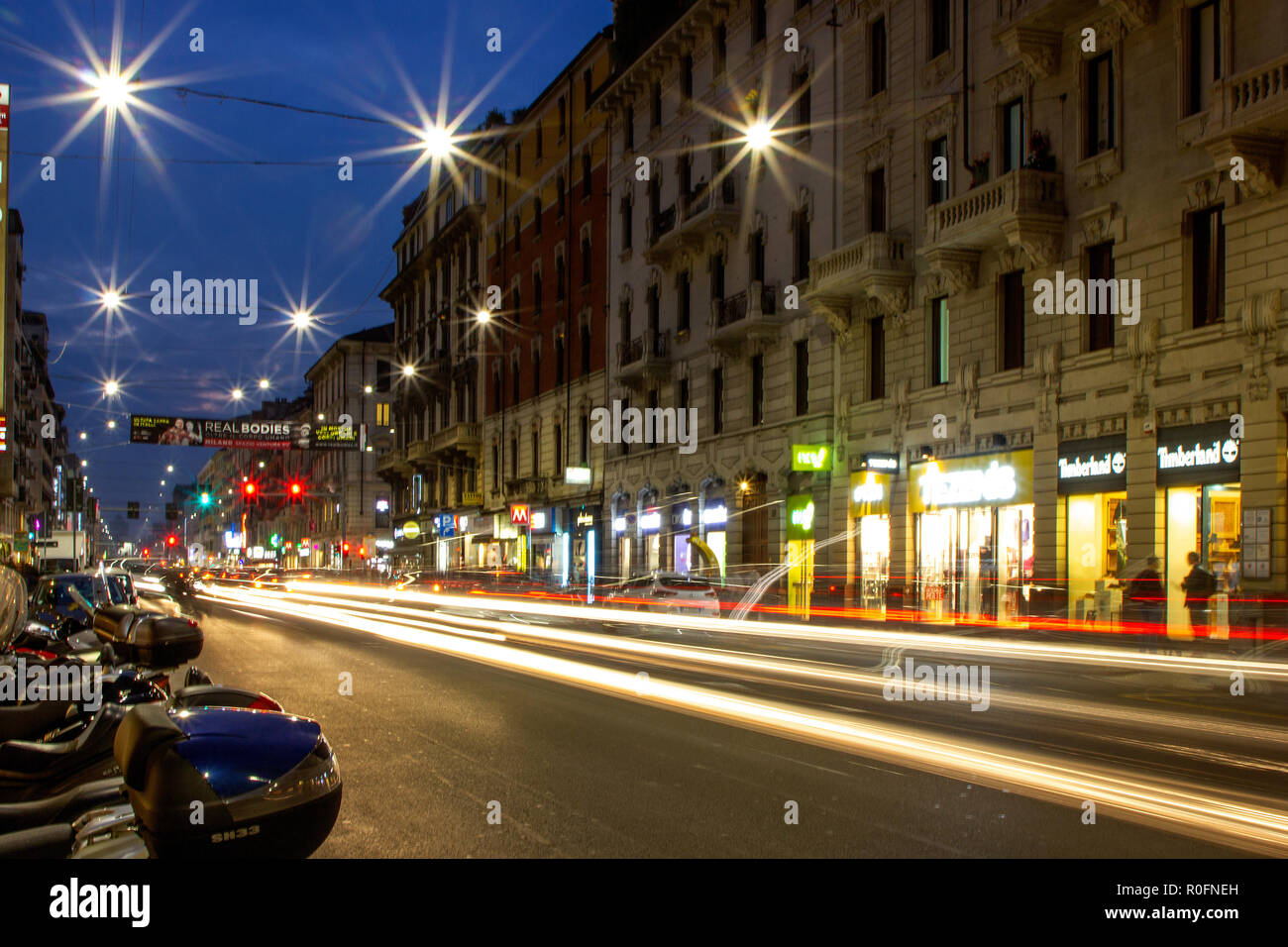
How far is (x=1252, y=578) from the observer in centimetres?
2002

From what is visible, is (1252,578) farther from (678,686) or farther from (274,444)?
(274,444)

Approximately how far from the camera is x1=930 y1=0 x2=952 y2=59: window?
28.2m

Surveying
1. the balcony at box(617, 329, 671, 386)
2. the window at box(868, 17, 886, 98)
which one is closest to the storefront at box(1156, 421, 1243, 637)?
the window at box(868, 17, 886, 98)

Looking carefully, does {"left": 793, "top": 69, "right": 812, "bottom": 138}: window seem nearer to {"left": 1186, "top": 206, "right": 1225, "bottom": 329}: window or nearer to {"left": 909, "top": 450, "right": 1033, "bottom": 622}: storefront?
{"left": 909, "top": 450, "right": 1033, "bottom": 622}: storefront

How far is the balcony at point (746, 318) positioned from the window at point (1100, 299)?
1176cm

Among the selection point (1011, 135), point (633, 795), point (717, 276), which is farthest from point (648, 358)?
point (633, 795)

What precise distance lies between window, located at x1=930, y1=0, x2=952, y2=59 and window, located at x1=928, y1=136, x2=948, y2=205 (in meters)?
2.03

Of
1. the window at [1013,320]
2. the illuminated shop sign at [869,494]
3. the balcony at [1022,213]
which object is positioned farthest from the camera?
the illuminated shop sign at [869,494]

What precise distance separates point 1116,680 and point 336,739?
1107 cm

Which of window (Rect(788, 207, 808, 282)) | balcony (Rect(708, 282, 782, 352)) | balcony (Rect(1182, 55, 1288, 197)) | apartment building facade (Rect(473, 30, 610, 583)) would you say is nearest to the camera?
balcony (Rect(1182, 55, 1288, 197))

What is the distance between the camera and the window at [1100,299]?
916 inches

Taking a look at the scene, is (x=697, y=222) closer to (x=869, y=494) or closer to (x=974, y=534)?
(x=869, y=494)

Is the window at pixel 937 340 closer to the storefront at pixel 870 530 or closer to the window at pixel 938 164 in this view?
the window at pixel 938 164

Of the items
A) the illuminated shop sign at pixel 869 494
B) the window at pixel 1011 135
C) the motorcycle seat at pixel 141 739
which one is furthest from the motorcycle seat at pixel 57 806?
the illuminated shop sign at pixel 869 494
